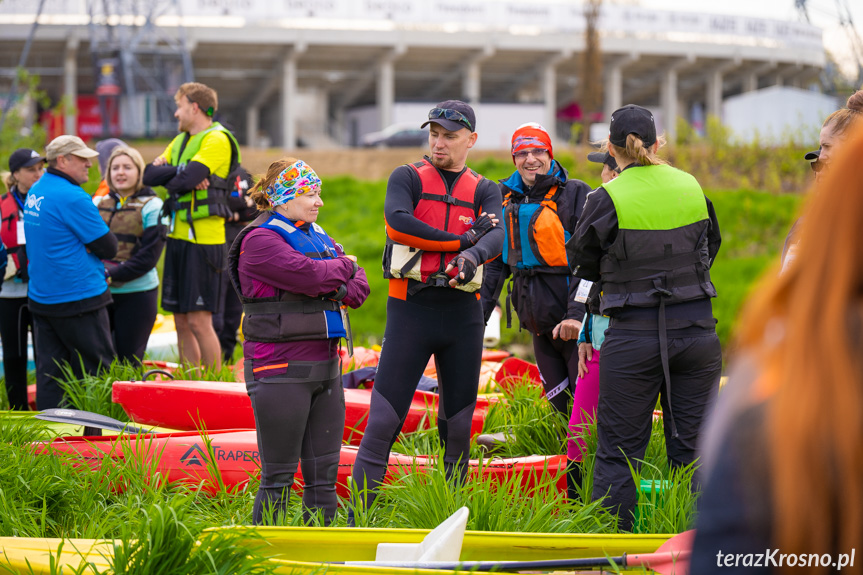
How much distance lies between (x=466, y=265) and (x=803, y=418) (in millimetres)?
2927

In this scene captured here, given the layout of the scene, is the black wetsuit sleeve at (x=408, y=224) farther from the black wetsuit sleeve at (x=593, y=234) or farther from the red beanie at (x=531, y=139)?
the red beanie at (x=531, y=139)

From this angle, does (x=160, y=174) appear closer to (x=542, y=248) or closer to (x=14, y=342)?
(x=14, y=342)

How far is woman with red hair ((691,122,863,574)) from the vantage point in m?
1.01

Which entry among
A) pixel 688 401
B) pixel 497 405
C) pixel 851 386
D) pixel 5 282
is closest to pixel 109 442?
pixel 5 282

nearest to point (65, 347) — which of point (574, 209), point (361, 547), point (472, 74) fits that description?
point (361, 547)

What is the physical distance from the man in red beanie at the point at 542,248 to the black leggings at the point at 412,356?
67cm

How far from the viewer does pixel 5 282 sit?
19.9 feet

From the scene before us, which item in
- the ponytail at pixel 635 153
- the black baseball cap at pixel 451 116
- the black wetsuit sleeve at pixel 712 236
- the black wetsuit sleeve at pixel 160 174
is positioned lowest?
the black wetsuit sleeve at pixel 712 236

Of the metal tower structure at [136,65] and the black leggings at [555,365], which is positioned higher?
the metal tower structure at [136,65]

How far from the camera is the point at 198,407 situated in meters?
5.54

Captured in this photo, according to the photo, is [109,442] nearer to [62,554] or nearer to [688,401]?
[62,554]

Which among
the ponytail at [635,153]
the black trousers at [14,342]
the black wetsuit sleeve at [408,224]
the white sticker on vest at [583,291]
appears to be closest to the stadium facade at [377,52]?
the black trousers at [14,342]

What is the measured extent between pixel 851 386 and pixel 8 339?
20.6ft

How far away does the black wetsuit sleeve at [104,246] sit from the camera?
5.52 meters
